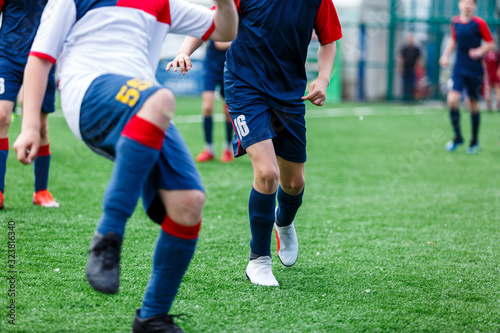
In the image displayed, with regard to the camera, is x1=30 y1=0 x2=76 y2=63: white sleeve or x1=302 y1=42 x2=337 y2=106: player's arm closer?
x1=30 y1=0 x2=76 y2=63: white sleeve

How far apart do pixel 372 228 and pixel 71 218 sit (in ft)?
7.50

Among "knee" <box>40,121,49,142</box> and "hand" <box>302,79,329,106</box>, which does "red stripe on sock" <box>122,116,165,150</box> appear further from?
"knee" <box>40,121,49,142</box>

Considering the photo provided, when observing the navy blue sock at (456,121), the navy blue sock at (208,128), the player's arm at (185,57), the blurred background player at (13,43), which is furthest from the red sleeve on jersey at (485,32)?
the player's arm at (185,57)

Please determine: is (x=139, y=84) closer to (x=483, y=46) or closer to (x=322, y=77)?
(x=322, y=77)

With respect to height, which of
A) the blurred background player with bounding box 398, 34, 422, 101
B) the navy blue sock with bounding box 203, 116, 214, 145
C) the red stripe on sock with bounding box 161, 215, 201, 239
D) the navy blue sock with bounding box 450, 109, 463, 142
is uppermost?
the red stripe on sock with bounding box 161, 215, 201, 239

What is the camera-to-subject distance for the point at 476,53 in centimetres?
896

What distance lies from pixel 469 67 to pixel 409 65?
9.73 metres

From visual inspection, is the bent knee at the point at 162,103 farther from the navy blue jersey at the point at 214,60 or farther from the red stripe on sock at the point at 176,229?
the navy blue jersey at the point at 214,60

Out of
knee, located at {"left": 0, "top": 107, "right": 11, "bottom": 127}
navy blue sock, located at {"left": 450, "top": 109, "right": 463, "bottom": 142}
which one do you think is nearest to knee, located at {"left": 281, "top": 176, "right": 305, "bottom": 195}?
knee, located at {"left": 0, "top": 107, "right": 11, "bottom": 127}

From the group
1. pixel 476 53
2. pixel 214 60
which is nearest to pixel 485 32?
pixel 476 53

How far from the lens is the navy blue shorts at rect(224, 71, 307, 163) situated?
3.17 meters

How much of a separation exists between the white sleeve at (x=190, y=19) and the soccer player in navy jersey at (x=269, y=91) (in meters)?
0.68

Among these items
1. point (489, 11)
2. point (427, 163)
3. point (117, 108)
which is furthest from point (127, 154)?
point (489, 11)

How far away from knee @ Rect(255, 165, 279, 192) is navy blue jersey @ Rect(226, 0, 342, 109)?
427mm
